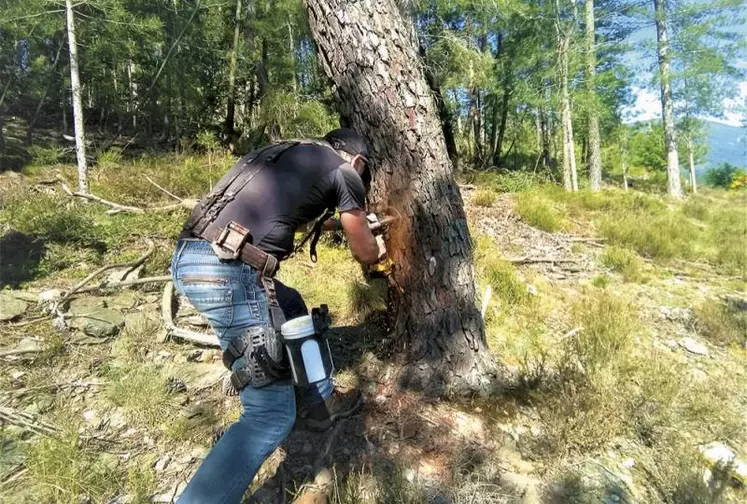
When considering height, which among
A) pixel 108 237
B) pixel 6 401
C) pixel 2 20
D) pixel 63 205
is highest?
pixel 2 20

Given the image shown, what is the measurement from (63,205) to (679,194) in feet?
54.9

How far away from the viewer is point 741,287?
4.73 meters

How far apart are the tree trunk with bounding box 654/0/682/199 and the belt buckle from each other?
15.7 metres

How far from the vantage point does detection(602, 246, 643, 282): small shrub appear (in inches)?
186

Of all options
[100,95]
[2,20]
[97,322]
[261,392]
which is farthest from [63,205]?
[100,95]

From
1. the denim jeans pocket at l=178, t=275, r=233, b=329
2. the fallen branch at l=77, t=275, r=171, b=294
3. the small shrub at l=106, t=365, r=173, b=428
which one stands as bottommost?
the small shrub at l=106, t=365, r=173, b=428

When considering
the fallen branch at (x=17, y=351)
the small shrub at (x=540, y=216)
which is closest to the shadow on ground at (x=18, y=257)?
the fallen branch at (x=17, y=351)

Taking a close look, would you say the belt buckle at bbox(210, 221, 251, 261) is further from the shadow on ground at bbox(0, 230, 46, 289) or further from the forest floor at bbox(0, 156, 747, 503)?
the shadow on ground at bbox(0, 230, 46, 289)

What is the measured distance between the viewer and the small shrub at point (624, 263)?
473 cm

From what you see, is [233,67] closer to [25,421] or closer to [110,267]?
[110,267]

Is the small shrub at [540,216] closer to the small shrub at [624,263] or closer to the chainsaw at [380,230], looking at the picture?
the small shrub at [624,263]

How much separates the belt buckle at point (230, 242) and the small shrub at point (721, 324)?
4019mm

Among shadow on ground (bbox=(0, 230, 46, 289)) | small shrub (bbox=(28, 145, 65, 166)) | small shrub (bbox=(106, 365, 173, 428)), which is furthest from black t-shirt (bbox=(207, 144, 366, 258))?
small shrub (bbox=(28, 145, 65, 166))

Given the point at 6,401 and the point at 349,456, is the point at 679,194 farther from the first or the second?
the point at 6,401
